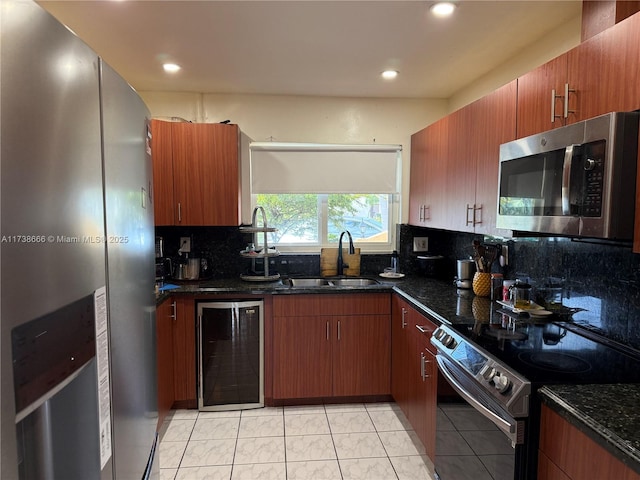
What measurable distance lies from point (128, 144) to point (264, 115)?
257cm

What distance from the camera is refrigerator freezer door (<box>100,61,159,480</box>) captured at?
814 mm

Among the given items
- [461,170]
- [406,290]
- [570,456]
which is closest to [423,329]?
[406,290]

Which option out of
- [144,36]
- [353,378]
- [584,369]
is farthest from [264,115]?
[584,369]

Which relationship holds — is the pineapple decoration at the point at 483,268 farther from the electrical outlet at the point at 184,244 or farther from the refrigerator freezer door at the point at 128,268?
the electrical outlet at the point at 184,244

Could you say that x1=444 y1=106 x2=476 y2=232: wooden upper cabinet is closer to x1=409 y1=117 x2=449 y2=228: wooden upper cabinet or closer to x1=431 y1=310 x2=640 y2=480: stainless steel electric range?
x1=409 y1=117 x2=449 y2=228: wooden upper cabinet

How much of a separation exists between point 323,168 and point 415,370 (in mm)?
1833

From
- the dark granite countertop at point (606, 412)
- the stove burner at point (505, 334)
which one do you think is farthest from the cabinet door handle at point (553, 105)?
the dark granite countertop at point (606, 412)

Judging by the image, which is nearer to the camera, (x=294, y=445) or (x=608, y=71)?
(x=608, y=71)

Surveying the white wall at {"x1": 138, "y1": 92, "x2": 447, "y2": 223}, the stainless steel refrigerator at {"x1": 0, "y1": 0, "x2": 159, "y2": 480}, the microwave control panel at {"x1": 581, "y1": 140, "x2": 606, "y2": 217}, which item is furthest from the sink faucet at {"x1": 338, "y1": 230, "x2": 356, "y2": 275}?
the stainless steel refrigerator at {"x1": 0, "y1": 0, "x2": 159, "y2": 480}

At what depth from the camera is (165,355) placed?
266 centimetres

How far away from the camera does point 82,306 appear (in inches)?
26.8

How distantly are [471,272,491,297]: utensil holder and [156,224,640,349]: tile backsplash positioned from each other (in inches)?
5.2

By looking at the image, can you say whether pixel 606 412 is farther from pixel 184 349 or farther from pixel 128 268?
pixel 184 349

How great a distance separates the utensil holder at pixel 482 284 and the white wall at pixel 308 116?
3.55 ft
